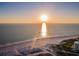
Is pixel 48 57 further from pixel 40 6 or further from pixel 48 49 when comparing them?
pixel 40 6

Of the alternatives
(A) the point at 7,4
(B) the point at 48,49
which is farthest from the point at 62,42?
(A) the point at 7,4

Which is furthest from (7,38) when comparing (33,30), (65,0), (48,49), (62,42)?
(65,0)

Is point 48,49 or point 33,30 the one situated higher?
point 33,30

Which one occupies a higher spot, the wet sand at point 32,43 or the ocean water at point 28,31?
the ocean water at point 28,31

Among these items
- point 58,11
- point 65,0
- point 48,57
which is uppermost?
point 65,0

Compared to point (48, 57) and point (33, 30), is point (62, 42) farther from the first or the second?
point (33, 30)

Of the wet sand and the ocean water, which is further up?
the ocean water

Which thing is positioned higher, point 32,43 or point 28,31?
point 28,31
